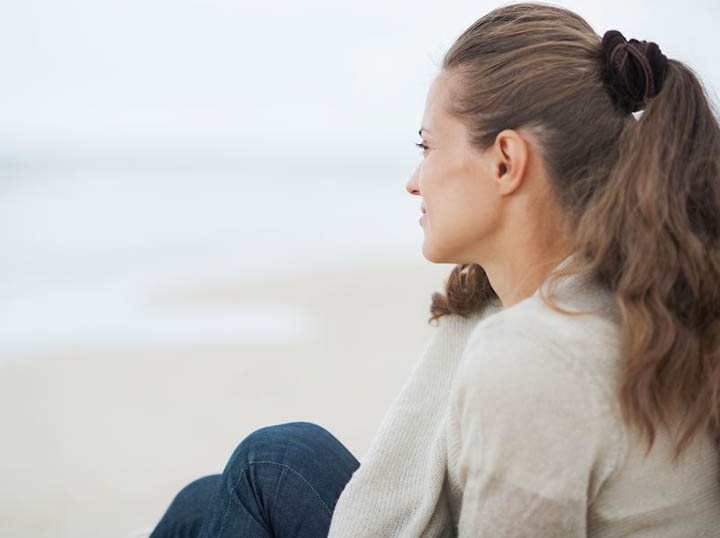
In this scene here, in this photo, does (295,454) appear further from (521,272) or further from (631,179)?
(631,179)

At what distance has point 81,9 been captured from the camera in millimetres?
13281

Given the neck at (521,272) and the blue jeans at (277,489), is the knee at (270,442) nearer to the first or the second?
the blue jeans at (277,489)

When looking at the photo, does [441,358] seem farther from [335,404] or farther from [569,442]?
[335,404]

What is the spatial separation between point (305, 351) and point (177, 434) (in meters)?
0.84

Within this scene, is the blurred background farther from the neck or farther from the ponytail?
the neck

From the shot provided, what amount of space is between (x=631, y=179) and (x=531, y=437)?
377mm

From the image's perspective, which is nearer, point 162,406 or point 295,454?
point 295,454

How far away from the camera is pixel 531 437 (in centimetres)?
87

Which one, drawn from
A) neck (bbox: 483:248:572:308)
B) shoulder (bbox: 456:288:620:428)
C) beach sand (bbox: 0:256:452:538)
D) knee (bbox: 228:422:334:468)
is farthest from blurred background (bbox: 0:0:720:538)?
knee (bbox: 228:422:334:468)

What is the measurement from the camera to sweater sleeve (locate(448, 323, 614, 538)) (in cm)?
87

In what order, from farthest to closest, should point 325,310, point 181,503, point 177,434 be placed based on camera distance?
point 325,310 < point 177,434 < point 181,503

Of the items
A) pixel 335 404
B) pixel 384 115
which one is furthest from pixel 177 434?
pixel 384 115

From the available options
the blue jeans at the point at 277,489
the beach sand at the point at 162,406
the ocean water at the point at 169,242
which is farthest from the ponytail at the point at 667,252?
the ocean water at the point at 169,242

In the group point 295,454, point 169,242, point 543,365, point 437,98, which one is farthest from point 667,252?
point 169,242
